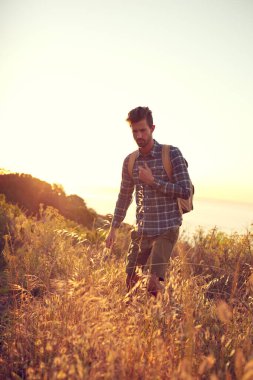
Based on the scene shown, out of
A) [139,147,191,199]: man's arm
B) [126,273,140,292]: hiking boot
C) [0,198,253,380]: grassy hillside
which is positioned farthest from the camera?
[126,273,140,292]: hiking boot

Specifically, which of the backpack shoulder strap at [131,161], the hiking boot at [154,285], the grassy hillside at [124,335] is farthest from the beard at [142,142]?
the hiking boot at [154,285]

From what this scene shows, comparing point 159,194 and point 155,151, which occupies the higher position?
point 155,151

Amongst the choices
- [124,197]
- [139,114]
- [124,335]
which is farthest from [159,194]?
[124,335]

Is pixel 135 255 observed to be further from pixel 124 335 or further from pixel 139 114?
pixel 124 335

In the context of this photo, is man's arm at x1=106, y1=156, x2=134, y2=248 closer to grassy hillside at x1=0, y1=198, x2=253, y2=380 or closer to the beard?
the beard

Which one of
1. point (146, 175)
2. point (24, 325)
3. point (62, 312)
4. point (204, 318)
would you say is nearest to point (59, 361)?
point (62, 312)

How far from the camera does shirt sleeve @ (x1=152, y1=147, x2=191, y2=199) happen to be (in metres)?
3.91

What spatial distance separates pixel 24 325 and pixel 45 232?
373cm

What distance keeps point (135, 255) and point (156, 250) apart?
519mm

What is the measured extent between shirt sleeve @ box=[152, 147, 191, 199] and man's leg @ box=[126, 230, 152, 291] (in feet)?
1.90

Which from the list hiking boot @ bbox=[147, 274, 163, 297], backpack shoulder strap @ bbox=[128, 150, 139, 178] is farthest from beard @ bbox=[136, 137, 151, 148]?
hiking boot @ bbox=[147, 274, 163, 297]

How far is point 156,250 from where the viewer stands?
3977 millimetres

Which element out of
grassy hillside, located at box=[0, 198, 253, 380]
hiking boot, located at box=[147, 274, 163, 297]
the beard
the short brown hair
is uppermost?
the short brown hair

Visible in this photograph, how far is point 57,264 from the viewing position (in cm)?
579
